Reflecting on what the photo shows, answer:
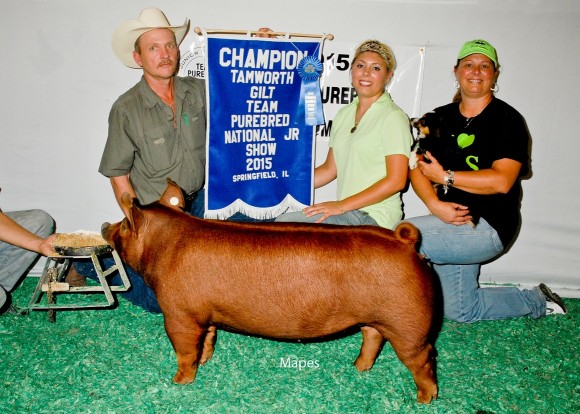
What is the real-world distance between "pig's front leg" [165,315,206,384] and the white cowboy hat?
2240 mm

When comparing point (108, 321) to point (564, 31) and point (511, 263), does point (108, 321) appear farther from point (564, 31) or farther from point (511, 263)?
point (564, 31)

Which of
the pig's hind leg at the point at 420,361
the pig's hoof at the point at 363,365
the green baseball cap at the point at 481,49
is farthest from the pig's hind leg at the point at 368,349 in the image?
the green baseball cap at the point at 481,49

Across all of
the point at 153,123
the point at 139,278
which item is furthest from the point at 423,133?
the point at 139,278

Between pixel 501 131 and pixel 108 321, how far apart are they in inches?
139

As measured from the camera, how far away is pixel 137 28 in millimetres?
3293

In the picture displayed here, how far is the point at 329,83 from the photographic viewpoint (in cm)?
422

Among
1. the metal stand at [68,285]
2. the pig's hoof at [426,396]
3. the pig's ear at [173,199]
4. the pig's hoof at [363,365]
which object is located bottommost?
the pig's hoof at [363,365]

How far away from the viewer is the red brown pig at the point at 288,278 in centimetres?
236

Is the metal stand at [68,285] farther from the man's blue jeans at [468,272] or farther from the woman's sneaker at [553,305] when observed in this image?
the woman's sneaker at [553,305]

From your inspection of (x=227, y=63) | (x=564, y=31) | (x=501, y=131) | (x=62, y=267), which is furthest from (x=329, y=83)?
(x=62, y=267)

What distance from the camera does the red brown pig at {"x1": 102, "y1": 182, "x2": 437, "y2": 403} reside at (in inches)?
92.7

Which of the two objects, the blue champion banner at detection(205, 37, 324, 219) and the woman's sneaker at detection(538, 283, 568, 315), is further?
the woman's sneaker at detection(538, 283, 568, 315)

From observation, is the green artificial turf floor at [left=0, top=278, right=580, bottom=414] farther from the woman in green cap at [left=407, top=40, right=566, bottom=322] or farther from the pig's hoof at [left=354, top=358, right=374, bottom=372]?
→ the woman in green cap at [left=407, top=40, right=566, bottom=322]

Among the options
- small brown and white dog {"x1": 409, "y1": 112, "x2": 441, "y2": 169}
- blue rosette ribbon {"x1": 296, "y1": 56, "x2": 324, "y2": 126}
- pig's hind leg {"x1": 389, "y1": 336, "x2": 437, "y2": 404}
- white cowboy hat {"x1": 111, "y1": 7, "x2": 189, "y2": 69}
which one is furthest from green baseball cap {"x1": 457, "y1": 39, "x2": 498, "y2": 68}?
white cowboy hat {"x1": 111, "y1": 7, "x2": 189, "y2": 69}
